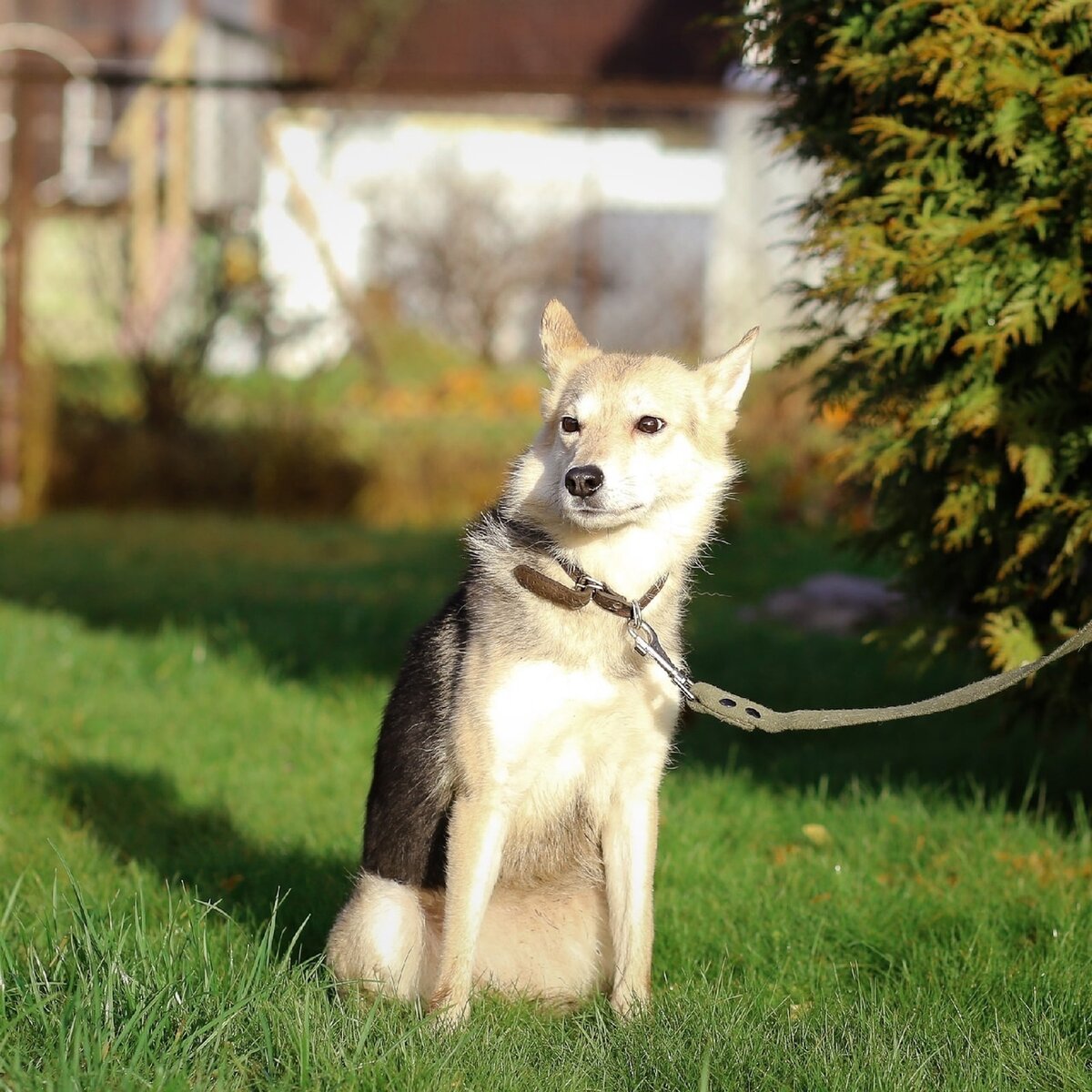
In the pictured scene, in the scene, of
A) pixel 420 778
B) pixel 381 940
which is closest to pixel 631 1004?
pixel 381 940

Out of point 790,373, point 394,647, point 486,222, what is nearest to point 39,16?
point 486,222

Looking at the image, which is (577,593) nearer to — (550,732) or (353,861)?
(550,732)

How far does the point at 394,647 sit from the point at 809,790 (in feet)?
9.76

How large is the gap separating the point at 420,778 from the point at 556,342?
1321 millimetres

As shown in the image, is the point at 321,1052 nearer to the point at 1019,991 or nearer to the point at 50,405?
the point at 1019,991

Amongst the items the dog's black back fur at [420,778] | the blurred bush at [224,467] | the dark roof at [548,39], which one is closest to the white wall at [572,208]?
the dark roof at [548,39]

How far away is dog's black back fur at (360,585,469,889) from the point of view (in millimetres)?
3650

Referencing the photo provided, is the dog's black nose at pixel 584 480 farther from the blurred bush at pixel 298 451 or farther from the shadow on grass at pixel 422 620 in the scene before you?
the blurred bush at pixel 298 451

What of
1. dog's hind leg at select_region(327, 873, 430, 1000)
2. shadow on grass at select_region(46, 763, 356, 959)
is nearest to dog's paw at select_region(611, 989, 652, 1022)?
dog's hind leg at select_region(327, 873, 430, 1000)

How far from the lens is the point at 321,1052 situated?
294 centimetres

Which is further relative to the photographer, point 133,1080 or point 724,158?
point 724,158

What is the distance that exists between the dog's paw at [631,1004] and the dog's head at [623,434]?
1.19 meters

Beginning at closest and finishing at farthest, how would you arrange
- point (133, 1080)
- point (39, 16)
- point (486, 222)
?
1. point (133, 1080)
2. point (486, 222)
3. point (39, 16)

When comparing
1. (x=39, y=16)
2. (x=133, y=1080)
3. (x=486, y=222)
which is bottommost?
(x=133, y=1080)
